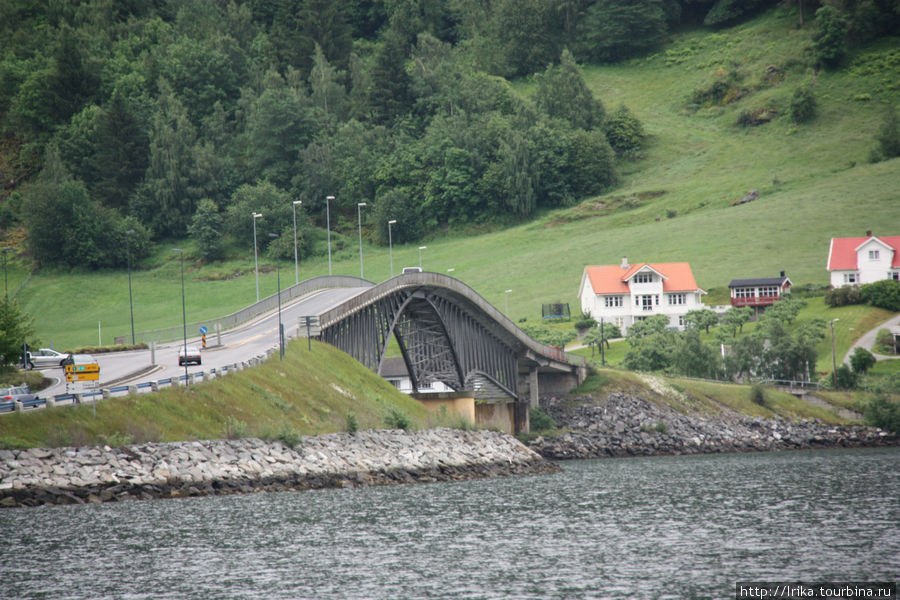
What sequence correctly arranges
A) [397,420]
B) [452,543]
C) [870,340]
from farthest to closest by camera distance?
[870,340]
[397,420]
[452,543]

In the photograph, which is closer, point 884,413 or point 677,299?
point 884,413

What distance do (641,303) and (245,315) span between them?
53.2m

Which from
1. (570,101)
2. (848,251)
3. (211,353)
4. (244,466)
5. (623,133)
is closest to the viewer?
(244,466)

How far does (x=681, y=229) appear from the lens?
5871 inches

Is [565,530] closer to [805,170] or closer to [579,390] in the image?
[579,390]

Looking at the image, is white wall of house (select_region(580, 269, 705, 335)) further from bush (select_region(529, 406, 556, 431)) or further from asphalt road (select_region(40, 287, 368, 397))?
asphalt road (select_region(40, 287, 368, 397))

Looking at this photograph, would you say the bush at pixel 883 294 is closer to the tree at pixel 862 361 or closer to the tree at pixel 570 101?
the tree at pixel 862 361

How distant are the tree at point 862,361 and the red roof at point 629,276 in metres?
26.4

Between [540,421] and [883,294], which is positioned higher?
[883,294]

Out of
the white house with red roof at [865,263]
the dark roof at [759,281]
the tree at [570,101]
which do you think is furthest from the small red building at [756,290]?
the tree at [570,101]

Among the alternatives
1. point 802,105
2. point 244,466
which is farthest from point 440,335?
point 802,105

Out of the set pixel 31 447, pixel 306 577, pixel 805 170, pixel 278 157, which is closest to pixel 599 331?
pixel 805 170

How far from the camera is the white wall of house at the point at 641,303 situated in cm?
12825

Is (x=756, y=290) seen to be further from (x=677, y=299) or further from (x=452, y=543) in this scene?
(x=452, y=543)
